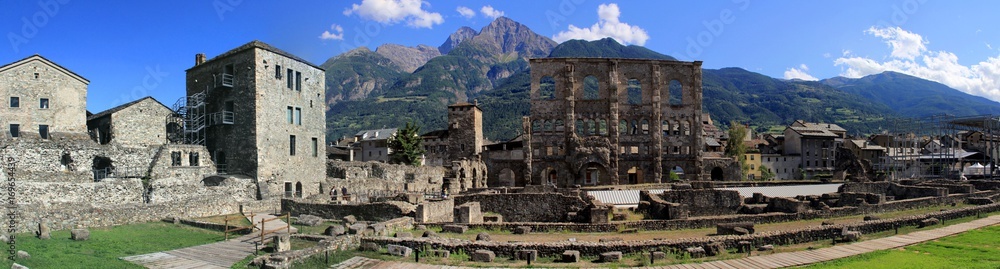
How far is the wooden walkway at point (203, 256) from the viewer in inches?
699

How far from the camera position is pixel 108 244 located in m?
20.2

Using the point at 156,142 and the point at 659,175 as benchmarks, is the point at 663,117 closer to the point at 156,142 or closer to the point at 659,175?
the point at 659,175

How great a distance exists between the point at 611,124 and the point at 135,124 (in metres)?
46.9

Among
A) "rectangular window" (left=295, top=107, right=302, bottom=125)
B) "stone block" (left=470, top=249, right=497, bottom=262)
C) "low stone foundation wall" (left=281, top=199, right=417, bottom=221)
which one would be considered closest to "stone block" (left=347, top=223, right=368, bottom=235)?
"stone block" (left=470, top=249, right=497, bottom=262)

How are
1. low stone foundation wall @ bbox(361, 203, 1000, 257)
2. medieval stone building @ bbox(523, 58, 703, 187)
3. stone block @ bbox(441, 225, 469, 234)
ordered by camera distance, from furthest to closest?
1. medieval stone building @ bbox(523, 58, 703, 187)
2. stone block @ bbox(441, 225, 469, 234)
3. low stone foundation wall @ bbox(361, 203, 1000, 257)

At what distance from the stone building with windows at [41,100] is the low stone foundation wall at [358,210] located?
15921 millimetres

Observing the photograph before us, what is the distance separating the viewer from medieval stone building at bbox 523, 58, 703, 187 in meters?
69.4

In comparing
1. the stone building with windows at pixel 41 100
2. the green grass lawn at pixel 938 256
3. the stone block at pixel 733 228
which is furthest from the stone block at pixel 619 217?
the stone building with windows at pixel 41 100

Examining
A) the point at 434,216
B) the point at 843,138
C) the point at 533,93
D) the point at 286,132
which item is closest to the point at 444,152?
the point at 533,93

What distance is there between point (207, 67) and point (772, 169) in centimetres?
8435

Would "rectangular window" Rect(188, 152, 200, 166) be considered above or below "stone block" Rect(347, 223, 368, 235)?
above

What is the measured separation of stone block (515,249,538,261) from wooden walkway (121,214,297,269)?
8.40 meters

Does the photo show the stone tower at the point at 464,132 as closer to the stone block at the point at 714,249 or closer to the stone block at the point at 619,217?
the stone block at the point at 619,217

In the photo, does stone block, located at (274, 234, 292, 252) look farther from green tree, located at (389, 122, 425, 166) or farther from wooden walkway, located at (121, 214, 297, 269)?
green tree, located at (389, 122, 425, 166)
